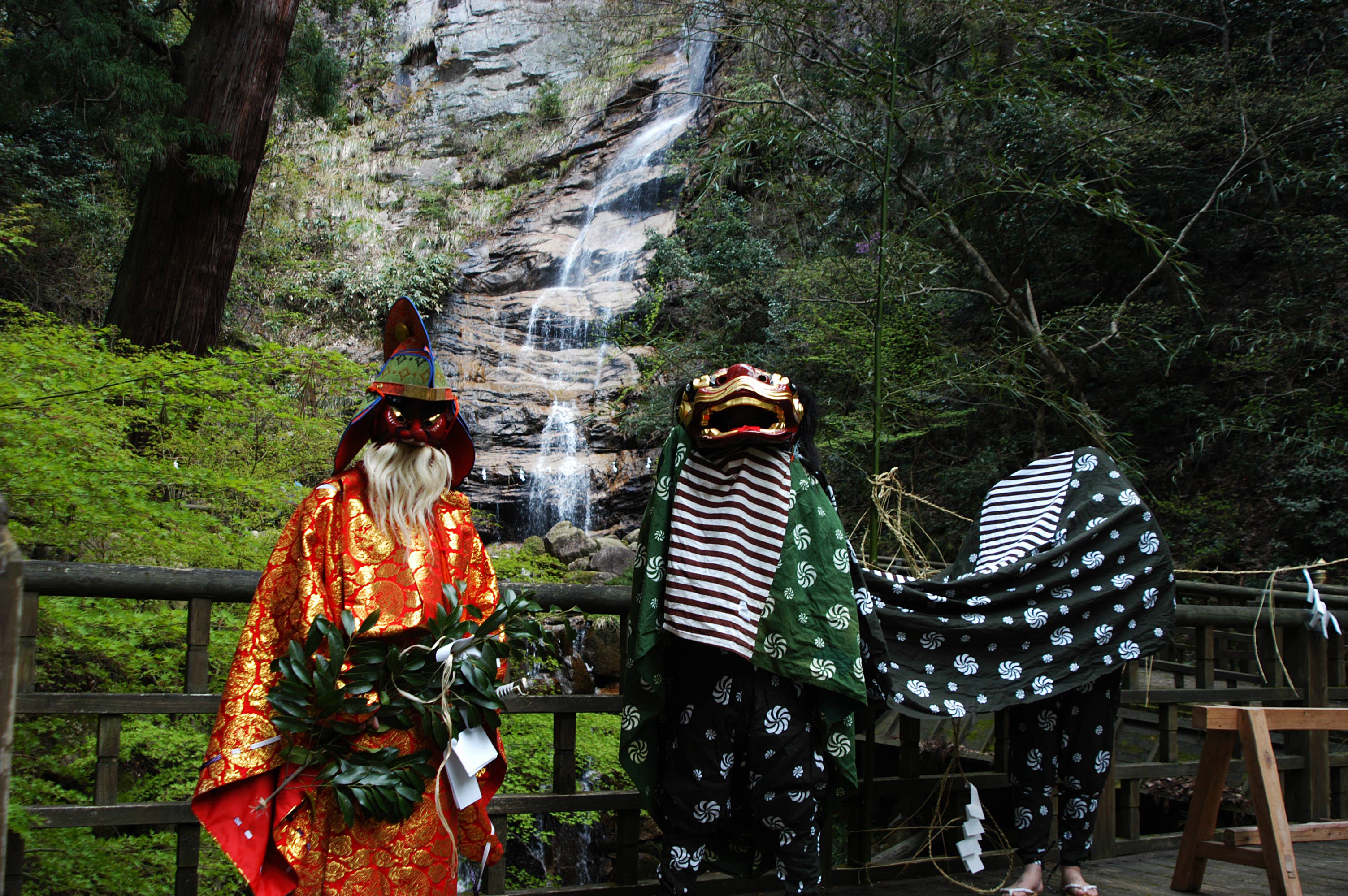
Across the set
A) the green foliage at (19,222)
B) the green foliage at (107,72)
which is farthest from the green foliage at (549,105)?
the green foliage at (107,72)

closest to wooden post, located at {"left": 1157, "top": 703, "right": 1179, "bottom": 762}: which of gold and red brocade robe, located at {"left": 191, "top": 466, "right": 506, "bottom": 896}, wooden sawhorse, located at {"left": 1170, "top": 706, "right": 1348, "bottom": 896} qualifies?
wooden sawhorse, located at {"left": 1170, "top": 706, "right": 1348, "bottom": 896}

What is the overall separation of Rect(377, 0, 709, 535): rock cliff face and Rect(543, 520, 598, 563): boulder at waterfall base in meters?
2.22

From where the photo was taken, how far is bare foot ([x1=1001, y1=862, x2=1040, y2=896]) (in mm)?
2707

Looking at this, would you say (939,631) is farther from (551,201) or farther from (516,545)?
(551,201)

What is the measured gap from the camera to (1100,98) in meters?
9.54

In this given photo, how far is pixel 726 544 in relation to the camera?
229 cm

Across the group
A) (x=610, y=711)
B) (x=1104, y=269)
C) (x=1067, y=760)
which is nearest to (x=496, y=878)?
(x=610, y=711)

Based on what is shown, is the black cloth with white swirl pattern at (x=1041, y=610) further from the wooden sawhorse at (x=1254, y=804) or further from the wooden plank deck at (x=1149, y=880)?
the wooden plank deck at (x=1149, y=880)

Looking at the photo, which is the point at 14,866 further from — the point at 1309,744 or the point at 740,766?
the point at 1309,744

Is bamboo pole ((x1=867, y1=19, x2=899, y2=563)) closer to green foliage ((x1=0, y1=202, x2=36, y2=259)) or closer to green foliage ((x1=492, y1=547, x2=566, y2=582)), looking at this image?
green foliage ((x1=492, y1=547, x2=566, y2=582))

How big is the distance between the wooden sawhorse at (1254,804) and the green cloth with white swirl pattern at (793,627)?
4.13ft

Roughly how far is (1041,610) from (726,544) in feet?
3.58

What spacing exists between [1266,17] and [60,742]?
1205 cm

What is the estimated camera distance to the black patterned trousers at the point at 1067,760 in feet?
8.84
